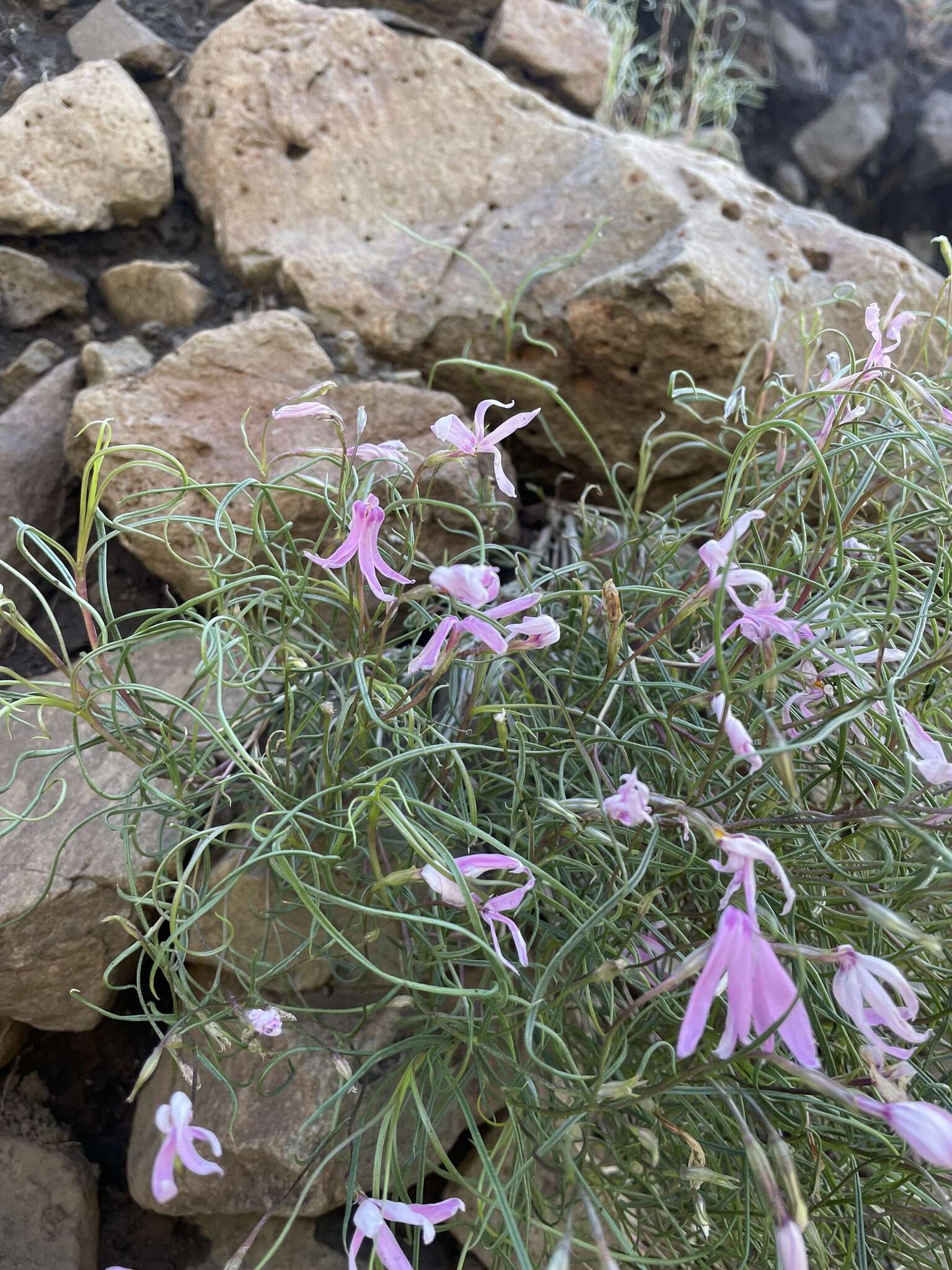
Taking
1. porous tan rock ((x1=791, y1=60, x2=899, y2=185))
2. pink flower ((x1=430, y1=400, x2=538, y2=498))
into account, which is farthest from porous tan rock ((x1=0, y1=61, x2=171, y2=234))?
porous tan rock ((x1=791, y1=60, x2=899, y2=185))

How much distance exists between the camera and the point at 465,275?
3.49 feet

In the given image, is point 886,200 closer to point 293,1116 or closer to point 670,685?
point 670,685

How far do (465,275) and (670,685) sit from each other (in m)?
0.67

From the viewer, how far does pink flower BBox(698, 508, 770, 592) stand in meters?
0.50

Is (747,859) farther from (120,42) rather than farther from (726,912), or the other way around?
(120,42)

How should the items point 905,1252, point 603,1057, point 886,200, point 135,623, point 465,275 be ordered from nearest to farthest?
point 603,1057 < point 905,1252 < point 135,623 < point 465,275 < point 886,200

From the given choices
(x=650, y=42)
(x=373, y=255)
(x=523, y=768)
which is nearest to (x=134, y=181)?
(x=373, y=255)

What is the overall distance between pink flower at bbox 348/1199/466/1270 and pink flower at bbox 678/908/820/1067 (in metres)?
0.20

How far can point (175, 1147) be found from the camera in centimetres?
46

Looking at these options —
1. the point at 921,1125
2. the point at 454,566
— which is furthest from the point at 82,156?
the point at 921,1125

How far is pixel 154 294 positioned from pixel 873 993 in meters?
1.03

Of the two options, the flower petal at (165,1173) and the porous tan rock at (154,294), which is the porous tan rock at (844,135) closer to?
the porous tan rock at (154,294)

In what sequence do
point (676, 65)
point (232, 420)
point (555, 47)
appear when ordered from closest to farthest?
point (232, 420) < point (555, 47) < point (676, 65)

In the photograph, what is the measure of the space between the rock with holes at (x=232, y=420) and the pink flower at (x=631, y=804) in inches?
16.7
